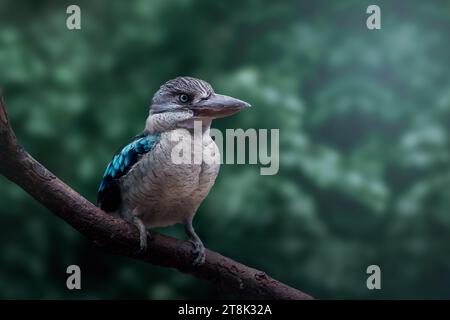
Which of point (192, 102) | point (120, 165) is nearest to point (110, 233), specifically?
point (120, 165)

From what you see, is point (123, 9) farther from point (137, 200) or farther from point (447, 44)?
point (447, 44)

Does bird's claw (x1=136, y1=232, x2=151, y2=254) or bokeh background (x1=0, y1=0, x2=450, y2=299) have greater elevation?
bokeh background (x1=0, y1=0, x2=450, y2=299)

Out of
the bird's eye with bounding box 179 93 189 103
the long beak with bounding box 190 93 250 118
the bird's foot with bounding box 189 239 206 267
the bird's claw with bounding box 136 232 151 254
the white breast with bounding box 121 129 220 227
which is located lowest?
the bird's foot with bounding box 189 239 206 267

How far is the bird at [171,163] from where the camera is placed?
127cm

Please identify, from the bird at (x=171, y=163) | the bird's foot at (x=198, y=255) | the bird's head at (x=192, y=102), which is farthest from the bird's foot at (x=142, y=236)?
the bird's head at (x=192, y=102)

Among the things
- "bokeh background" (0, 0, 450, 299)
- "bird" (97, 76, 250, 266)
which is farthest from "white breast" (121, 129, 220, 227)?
"bokeh background" (0, 0, 450, 299)

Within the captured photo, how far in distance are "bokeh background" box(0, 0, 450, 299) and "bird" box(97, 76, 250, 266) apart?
2.15 ft

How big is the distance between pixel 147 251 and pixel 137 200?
4.4 inches

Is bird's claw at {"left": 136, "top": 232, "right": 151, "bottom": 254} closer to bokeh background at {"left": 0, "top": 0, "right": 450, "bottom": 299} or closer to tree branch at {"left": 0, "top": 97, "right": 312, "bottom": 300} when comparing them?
tree branch at {"left": 0, "top": 97, "right": 312, "bottom": 300}

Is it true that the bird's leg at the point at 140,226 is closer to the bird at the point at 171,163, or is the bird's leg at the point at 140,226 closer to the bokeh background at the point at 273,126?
the bird at the point at 171,163

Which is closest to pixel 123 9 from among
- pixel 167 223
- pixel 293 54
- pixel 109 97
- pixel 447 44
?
pixel 109 97

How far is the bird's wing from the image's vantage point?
132 centimetres

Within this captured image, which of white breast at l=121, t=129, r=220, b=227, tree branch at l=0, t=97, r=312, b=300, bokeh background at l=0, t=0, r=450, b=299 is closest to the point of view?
tree branch at l=0, t=97, r=312, b=300

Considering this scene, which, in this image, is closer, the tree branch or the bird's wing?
the tree branch
